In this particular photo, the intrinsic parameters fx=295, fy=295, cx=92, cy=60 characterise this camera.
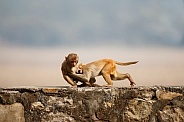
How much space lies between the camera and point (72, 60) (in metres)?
1.62

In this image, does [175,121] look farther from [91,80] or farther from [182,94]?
[91,80]

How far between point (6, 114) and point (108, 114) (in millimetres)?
522

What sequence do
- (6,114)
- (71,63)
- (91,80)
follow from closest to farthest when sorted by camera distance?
1. (6,114)
2. (71,63)
3. (91,80)

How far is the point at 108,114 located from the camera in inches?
59.5

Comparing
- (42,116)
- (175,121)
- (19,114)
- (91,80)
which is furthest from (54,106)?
(175,121)

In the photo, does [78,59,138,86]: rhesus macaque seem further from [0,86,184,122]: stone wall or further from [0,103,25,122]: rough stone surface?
[0,103,25,122]: rough stone surface

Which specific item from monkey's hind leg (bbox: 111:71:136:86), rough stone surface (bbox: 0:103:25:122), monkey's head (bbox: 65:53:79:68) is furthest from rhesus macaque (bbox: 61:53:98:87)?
rough stone surface (bbox: 0:103:25:122)

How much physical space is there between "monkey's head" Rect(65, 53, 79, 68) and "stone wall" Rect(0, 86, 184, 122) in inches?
7.0

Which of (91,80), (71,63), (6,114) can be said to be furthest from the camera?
(91,80)

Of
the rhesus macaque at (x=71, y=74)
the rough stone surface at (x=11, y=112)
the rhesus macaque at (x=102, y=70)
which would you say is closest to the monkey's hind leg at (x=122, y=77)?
the rhesus macaque at (x=102, y=70)

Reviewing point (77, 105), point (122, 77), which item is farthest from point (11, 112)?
point (122, 77)

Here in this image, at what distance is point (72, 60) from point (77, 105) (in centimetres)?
26

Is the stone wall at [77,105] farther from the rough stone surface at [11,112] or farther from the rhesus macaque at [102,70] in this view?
the rhesus macaque at [102,70]

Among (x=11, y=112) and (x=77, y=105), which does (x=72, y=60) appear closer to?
(x=77, y=105)
